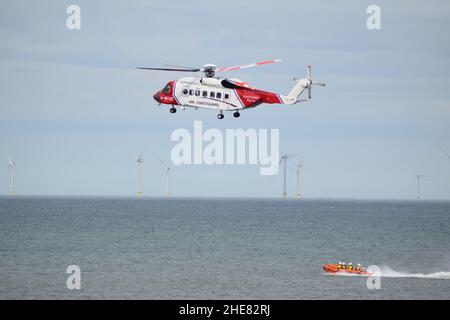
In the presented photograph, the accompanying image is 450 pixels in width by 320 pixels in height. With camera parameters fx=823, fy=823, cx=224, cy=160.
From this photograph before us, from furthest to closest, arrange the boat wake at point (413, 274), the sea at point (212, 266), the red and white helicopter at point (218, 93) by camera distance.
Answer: the boat wake at point (413, 274) → the sea at point (212, 266) → the red and white helicopter at point (218, 93)

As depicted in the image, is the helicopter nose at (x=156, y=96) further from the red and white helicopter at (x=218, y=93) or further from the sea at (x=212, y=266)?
the sea at (x=212, y=266)

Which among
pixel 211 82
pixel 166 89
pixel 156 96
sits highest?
pixel 211 82

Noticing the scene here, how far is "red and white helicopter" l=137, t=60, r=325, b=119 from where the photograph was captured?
189 ft

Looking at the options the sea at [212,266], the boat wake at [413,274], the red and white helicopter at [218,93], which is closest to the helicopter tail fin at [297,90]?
the red and white helicopter at [218,93]

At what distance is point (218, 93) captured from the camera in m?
58.1

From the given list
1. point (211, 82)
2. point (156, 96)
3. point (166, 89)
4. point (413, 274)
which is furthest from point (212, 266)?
point (211, 82)

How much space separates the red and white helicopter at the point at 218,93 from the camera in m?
57.8

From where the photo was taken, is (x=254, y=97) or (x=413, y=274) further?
(x=413, y=274)

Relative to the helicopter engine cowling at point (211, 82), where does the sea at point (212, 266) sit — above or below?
below

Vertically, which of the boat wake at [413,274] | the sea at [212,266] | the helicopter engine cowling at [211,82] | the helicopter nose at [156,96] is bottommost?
the boat wake at [413,274]

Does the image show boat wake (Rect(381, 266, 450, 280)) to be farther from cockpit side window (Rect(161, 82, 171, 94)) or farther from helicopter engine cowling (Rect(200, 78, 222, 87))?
helicopter engine cowling (Rect(200, 78, 222, 87))

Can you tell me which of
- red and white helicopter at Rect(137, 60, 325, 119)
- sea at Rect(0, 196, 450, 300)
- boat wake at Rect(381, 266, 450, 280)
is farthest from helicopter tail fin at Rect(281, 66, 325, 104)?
boat wake at Rect(381, 266, 450, 280)

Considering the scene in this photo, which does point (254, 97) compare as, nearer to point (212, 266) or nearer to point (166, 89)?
point (166, 89)
